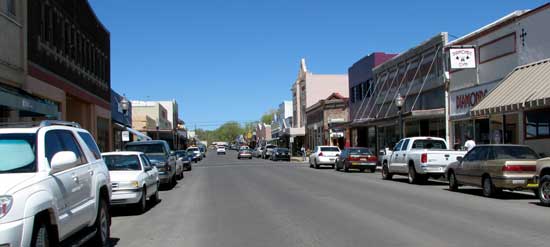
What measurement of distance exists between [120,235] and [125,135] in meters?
23.6

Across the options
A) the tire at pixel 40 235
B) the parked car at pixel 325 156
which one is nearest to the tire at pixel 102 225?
the tire at pixel 40 235

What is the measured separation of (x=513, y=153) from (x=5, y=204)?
49.1 ft

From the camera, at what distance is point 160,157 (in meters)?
22.8

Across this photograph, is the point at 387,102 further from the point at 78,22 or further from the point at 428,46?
the point at 78,22

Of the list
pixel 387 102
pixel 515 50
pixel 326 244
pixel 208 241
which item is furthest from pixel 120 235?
pixel 387 102

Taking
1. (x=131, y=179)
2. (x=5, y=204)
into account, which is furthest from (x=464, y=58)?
(x=5, y=204)

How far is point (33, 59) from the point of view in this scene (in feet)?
74.8

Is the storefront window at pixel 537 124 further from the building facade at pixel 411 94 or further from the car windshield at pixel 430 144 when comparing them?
the building facade at pixel 411 94

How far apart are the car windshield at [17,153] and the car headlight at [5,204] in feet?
2.89

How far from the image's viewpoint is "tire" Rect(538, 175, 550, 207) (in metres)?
14.8

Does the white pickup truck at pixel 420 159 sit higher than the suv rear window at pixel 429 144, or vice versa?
the suv rear window at pixel 429 144

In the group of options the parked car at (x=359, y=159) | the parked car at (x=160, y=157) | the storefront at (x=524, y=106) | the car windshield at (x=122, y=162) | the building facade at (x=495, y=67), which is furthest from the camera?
the parked car at (x=359, y=159)

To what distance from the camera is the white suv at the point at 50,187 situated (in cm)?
600

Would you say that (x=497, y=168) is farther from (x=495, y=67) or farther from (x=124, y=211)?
(x=495, y=67)
